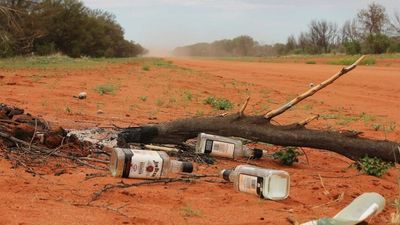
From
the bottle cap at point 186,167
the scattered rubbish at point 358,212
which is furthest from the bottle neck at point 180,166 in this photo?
the scattered rubbish at point 358,212

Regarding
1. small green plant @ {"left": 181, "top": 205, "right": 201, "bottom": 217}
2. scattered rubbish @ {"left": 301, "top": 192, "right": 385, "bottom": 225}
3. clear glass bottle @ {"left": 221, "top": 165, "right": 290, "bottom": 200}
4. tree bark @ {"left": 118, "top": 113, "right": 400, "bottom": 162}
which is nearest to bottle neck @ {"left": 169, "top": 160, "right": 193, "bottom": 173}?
clear glass bottle @ {"left": 221, "top": 165, "right": 290, "bottom": 200}

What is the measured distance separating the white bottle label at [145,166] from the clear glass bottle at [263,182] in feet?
1.73

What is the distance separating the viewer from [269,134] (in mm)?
5188

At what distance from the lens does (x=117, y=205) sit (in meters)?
3.50

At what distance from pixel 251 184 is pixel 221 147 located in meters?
1.37

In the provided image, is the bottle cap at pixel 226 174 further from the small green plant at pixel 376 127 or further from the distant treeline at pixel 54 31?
the distant treeline at pixel 54 31

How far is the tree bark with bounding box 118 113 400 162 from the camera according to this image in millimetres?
4957

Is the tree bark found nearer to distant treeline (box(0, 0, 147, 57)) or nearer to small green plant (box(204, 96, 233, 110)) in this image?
small green plant (box(204, 96, 233, 110))

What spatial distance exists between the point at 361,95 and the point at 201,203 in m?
11.2

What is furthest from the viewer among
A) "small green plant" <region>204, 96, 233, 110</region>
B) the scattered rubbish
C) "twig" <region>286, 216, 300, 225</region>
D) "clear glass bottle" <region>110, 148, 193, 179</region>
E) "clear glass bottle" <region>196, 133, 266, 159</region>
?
"small green plant" <region>204, 96, 233, 110</region>

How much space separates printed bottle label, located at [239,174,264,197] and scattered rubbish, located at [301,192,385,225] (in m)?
0.61

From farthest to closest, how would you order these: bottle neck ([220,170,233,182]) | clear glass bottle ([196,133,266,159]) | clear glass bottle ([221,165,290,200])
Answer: clear glass bottle ([196,133,266,159]), bottle neck ([220,170,233,182]), clear glass bottle ([221,165,290,200])

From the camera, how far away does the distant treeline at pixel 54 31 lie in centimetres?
2868

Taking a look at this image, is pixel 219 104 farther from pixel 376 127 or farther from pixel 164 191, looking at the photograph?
pixel 164 191
